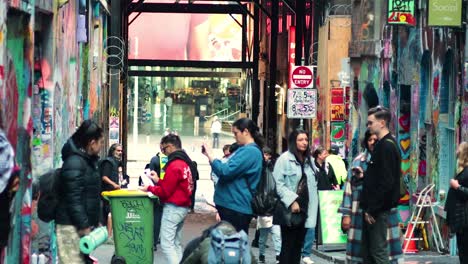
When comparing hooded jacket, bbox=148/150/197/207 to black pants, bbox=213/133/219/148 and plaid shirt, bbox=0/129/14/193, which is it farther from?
black pants, bbox=213/133/219/148

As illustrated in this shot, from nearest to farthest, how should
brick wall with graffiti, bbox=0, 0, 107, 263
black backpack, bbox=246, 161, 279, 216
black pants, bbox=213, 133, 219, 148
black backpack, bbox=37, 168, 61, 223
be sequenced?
black backpack, bbox=37, 168, 61, 223 → brick wall with graffiti, bbox=0, 0, 107, 263 → black backpack, bbox=246, 161, 279, 216 → black pants, bbox=213, 133, 219, 148

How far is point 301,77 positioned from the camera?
31109 mm

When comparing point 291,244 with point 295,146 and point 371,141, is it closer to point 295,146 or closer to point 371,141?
point 295,146

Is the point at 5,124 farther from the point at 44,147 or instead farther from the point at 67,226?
the point at 44,147

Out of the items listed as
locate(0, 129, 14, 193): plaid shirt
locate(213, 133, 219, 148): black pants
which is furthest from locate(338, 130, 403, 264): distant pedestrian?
locate(213, 133, 219, 148): black pants

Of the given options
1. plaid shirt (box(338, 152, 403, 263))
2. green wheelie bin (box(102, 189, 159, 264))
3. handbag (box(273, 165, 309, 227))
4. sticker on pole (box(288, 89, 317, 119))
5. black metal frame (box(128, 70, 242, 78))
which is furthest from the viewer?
black metal frame (box(128, 70, 242, 78))

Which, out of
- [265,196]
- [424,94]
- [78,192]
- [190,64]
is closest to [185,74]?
[190,64]

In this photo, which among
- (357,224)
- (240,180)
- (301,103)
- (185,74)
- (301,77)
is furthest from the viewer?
(185,74)

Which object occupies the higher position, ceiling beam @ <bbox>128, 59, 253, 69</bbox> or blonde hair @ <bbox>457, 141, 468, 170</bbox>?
ceiling beam @ <bbox>128, 59, 253, 69</bbox>

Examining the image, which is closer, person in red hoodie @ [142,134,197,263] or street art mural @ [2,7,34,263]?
street art mural @ [2,7,34,263]

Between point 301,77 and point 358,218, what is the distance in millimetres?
17168

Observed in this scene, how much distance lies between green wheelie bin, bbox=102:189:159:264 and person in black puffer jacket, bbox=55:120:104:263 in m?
4.73

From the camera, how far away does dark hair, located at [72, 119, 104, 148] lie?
12.5m

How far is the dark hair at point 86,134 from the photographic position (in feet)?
40.9
